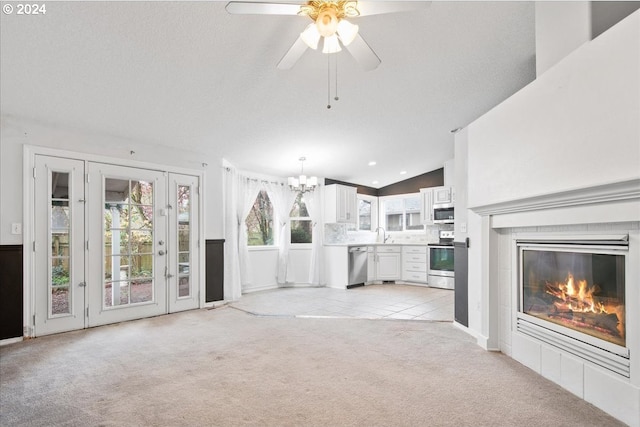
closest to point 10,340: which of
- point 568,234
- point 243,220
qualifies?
point 243,220

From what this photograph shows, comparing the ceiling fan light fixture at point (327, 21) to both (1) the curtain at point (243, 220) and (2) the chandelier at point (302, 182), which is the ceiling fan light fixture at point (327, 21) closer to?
(2) the chandelier at point (302, 182)

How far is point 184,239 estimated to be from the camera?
16.2ft

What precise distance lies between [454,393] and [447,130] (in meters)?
4.04

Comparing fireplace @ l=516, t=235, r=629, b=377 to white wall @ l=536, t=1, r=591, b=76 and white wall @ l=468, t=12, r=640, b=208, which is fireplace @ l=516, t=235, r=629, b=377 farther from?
white wall @ l=536, t=1, r=591, b=76

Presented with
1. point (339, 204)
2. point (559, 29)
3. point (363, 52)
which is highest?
point (559, 29)

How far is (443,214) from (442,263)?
39.2 inches

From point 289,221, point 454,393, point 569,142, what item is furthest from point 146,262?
point 569,142

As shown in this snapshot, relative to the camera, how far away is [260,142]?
5047mm

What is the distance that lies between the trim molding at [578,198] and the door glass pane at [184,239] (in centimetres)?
396

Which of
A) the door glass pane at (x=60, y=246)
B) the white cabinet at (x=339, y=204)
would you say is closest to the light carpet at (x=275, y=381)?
the door glass pane at (x=60, y=246)

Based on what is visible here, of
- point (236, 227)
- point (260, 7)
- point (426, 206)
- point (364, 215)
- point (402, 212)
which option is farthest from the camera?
point (364, 215)

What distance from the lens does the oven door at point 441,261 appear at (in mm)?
6801

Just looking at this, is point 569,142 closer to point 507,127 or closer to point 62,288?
point 507,127

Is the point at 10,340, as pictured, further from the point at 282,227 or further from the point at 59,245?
the point at 282,227
